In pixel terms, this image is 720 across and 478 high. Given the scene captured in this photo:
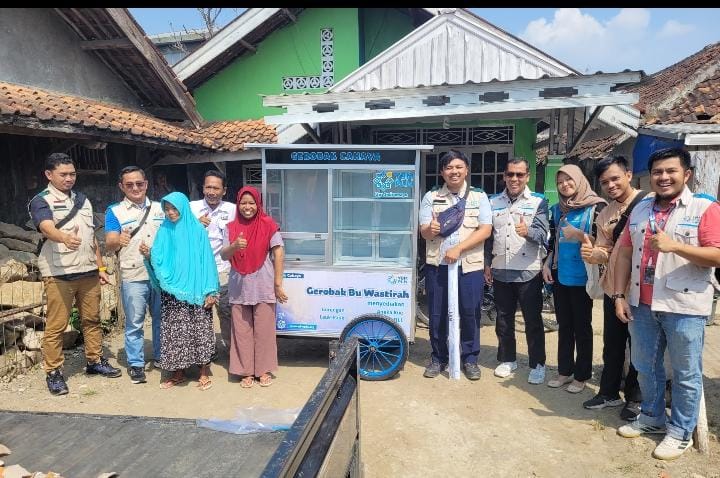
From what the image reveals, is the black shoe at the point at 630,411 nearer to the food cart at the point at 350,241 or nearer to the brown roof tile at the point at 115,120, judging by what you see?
the food cart at the point at 350,241

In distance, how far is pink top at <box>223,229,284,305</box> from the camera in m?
4.24

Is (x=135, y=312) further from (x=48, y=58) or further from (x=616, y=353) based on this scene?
(x=48, y=58)

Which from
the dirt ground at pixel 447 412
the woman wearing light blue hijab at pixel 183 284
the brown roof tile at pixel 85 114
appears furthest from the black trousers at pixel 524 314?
the brown roof tile at pixel 85 114

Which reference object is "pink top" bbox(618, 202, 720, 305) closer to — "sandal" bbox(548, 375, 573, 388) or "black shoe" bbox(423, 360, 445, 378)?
"sandal" bbox(548, 375, 573, 388)

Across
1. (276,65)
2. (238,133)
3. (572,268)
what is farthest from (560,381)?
(276,65)

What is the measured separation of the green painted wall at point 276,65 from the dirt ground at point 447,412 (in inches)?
250

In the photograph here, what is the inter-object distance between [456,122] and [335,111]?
2.42m

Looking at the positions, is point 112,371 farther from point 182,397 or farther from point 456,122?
point 456,122

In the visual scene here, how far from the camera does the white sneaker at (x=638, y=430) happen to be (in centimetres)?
332

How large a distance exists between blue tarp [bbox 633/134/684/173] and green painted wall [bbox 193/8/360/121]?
5.30m

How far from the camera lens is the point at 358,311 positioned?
4.44 metres

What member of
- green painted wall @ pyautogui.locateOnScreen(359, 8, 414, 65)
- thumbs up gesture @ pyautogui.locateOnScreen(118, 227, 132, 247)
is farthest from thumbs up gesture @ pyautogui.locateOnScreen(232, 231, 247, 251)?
green painted wall @ pyautogui.locateOnScreen(359, 8, 414, 65)

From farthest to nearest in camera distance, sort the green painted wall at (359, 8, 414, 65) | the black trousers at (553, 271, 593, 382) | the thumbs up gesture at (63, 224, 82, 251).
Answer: the green painted wall at (359, 8, 414, 65), the thumbs up gesture at (63, 224, 82, 251), the black trousers at (553, 271, 593, 382)
